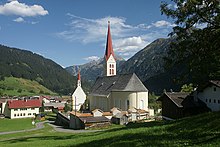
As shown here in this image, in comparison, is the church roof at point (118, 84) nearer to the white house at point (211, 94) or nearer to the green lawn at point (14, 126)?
the white house at point (211, 94)

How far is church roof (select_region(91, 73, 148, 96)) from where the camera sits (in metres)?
67.2

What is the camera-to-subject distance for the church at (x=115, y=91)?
66.6 meters

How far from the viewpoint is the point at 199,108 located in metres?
47.7

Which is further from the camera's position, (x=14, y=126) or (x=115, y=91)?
(x=14, y=126)

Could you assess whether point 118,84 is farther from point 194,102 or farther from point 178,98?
point 194,102

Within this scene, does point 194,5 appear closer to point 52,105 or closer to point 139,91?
→ point 139,91

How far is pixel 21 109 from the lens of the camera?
10088 centimetres

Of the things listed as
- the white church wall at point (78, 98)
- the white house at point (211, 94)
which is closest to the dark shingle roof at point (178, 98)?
the white house at point (211, 94)

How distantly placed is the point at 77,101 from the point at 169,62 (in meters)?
81.0

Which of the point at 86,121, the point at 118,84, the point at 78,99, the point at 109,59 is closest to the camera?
A: the point at 86,121

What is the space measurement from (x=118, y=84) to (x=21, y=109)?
4648 centimetres

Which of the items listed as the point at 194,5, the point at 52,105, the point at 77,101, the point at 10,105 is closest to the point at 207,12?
the point at 194,5

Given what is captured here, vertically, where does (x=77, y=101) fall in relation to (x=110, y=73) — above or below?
below

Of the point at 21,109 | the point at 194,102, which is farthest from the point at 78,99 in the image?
the point at 194,102
